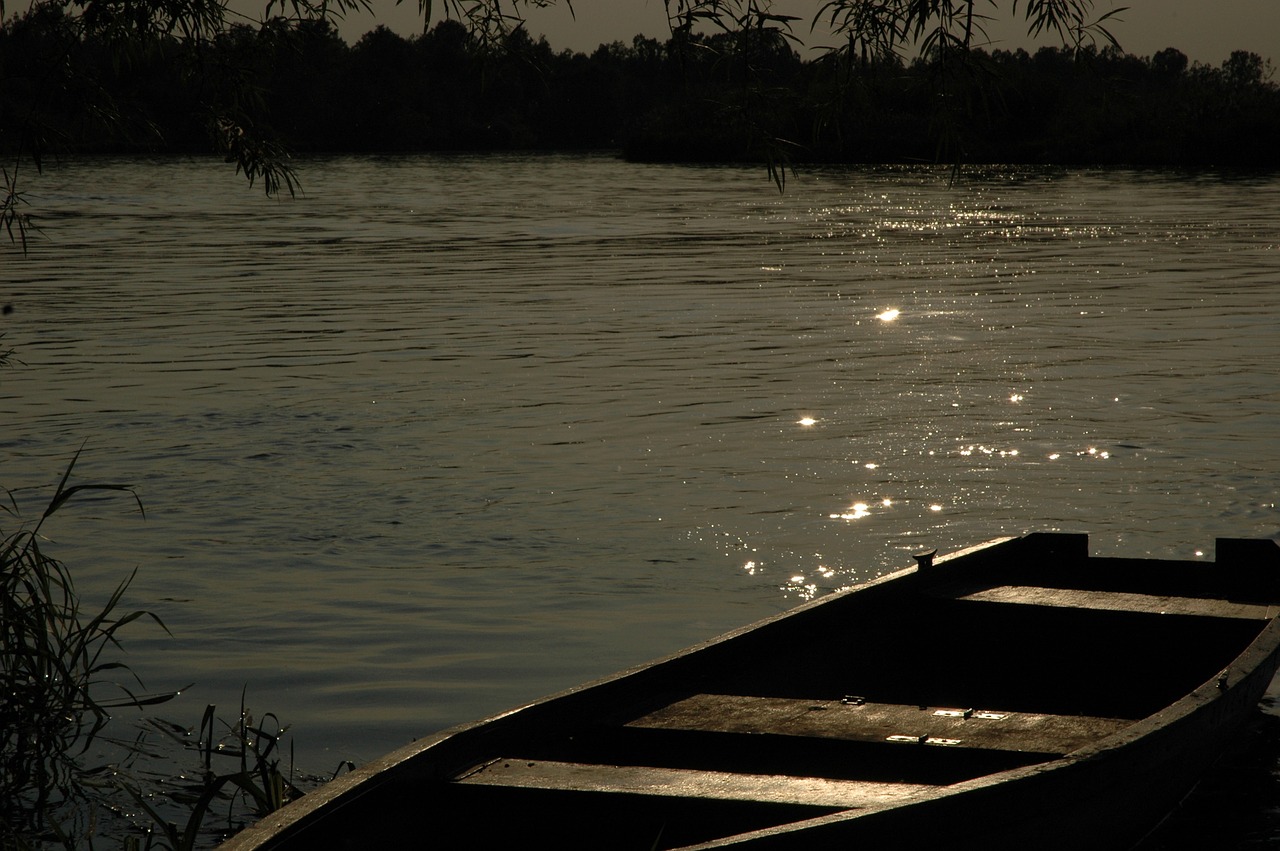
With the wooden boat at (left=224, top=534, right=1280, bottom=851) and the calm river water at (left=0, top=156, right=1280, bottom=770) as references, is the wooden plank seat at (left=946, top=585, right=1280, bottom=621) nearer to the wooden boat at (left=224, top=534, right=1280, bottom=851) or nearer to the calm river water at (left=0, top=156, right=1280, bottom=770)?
the wooden boat at (left=224, top=534, right=1280, bottom=851)

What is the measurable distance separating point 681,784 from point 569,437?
884cm

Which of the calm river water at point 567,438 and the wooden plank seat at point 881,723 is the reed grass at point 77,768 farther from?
the wooden plank seat at point 881,723

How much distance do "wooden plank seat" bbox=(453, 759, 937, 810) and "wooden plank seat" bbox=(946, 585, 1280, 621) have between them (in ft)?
9.01

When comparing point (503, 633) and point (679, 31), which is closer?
point (679, 31)

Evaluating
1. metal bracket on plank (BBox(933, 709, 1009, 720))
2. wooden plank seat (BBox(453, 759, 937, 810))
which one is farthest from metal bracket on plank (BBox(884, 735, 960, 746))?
wooden plank seat (BBox(453, 759, 937, 810))

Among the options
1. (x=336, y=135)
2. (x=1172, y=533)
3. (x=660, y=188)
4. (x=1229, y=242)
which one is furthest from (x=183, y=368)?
(x=336, y=135)

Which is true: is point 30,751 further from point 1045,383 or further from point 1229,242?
point 1229,242

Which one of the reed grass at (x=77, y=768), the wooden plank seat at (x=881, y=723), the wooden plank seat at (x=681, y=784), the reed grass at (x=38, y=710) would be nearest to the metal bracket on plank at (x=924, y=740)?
the wooden plank seat at (x=881, y=723)

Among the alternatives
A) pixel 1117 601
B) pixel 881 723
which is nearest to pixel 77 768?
pixel 881 723

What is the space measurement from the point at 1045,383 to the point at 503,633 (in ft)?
31.2

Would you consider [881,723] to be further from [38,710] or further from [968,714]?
[38,710]

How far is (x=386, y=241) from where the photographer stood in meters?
37.1

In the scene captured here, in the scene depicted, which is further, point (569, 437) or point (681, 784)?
point (569, 437)

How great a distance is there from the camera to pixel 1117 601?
7.42m
